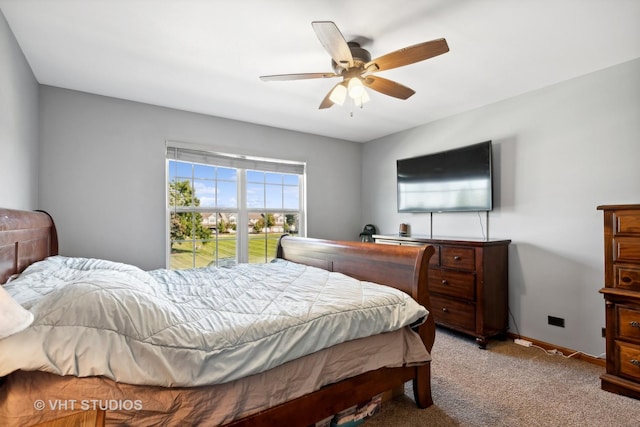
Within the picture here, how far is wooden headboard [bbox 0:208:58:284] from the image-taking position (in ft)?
4.91

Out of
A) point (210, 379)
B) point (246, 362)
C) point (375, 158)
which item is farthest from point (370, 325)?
point (375, 158)

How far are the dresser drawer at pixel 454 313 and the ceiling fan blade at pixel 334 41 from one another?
2312mm

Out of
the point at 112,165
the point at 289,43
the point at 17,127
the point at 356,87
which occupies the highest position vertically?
the point at 289,43

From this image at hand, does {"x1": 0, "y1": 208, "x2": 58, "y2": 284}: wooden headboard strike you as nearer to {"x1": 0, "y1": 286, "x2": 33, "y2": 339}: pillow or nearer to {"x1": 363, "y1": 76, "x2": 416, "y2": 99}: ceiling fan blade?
{"x1": 0, "y1": 286, "x2": 33, "y2": 339}: pillow

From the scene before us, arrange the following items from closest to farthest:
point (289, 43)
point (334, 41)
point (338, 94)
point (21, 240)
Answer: point (334, 41) < point (21, 240) < point (289, 43) < point (338, 94)

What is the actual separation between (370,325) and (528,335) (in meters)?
2.39

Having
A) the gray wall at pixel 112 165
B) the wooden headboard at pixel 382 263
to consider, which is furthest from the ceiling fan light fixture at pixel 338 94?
the gray wall at pixel 112 165

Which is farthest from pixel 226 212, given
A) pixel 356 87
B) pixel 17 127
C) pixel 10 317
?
pixel 10 317

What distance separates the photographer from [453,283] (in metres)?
2.98

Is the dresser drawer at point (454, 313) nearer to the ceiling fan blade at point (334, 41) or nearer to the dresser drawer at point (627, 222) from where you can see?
the dresser drawer at point (627, 222)

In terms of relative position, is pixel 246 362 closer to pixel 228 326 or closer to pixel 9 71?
pixel 228 326

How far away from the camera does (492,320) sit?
2.86 m

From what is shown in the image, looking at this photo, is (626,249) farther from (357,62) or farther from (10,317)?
(10,317)

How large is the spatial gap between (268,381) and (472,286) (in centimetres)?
232
